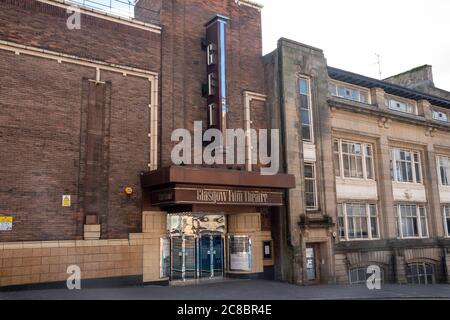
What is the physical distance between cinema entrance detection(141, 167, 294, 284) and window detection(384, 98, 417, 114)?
1157 cm

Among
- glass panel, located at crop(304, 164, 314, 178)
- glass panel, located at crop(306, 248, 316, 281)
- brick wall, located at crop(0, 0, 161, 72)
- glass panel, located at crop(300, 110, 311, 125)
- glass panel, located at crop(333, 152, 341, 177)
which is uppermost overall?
brick wall, located at crop(0, 0, 161, 72)

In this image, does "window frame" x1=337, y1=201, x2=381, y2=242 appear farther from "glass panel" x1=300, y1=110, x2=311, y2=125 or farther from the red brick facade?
the red brick facade

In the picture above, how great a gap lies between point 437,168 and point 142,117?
21.2m

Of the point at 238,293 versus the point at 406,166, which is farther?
the point at 406,166

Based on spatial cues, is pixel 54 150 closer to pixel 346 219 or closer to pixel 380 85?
pixel 346 219

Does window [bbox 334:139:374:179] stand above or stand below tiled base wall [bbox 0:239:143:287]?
above

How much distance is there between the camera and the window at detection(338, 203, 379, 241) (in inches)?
909

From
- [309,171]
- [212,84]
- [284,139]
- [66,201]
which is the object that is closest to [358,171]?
[309,171]

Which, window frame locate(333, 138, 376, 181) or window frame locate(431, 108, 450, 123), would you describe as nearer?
window frame locate(333, 138, 376, 181)

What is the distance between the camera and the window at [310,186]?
21.5m

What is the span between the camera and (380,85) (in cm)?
2611

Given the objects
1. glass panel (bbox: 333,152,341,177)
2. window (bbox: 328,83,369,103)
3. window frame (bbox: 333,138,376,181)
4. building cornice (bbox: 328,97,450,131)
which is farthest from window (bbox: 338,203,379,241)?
window (bbox: 328,83,369,103)

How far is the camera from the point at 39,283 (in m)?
14.9

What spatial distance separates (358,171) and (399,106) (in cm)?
648
